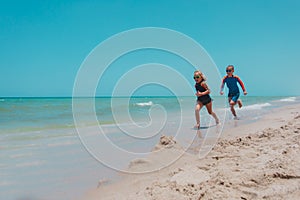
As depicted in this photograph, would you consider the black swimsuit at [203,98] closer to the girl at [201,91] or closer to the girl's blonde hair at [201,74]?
the girl at [201,91]

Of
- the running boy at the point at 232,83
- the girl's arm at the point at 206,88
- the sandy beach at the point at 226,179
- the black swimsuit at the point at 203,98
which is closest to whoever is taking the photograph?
the sandy beach at the point at 226,179

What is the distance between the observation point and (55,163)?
11.7ft

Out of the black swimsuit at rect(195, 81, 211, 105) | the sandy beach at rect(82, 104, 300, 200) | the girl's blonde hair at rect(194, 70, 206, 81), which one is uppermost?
the girl's blonde hair at rect(194, 70, 206, 81)

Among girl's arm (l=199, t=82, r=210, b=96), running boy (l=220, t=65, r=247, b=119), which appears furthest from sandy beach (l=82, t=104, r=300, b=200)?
running boy (l=220, t=65, r=247, b=119)

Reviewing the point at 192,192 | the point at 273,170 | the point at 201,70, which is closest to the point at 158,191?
the point at 192,192

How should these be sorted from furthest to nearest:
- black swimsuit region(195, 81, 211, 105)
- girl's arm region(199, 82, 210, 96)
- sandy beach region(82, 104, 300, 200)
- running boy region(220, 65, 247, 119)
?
running boy region(220, 65, 247, 119), black swimsuit region(195, 81, 211, 105), girl's arm region(199, 82, 210, 96), sandy beach region(82, 104, 300, 200)

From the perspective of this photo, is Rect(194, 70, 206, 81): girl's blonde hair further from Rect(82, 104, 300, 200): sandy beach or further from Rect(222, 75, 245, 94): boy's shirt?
Rect(82, 104, 300, 200): sandy beach

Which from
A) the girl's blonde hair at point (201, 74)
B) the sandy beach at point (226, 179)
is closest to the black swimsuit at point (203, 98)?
the girl's blonde hair at point (201, 74)

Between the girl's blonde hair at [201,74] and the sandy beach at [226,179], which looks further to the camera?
the girl's blonde hair at [201,74]

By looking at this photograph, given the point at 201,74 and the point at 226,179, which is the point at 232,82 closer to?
the point at 201,74

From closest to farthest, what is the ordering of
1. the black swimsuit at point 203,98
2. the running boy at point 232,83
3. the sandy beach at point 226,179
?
the sandy beach at point 226,179, the black swimsuit at point 203,98, the running boy at point 232,83

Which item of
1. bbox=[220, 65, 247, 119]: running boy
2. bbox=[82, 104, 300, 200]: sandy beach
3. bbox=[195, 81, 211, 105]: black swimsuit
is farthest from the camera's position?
bbox=[220, 65, 247, 119]: running boy

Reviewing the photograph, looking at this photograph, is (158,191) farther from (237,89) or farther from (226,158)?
(237,89)

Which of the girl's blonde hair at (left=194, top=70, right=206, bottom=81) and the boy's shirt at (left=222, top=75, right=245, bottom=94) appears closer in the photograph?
the girl's blonde hair at (left=194, top=70, right=206, bottom=81)
